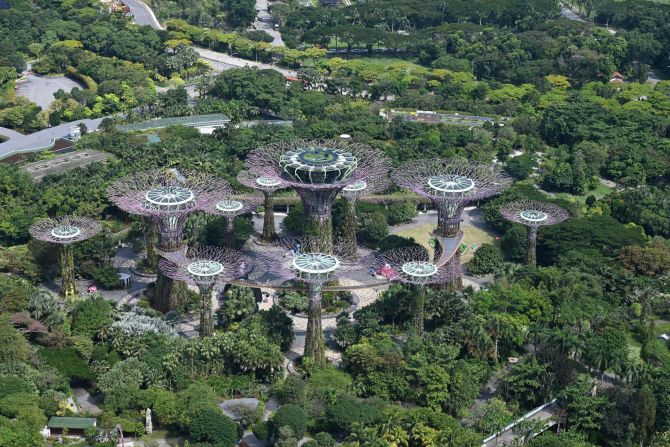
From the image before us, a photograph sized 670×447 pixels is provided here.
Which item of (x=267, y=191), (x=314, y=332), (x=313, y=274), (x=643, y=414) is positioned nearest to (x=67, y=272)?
(x=267, y=191)

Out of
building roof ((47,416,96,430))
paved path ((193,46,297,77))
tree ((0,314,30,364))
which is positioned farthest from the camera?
paved path ((193,46,297,77))

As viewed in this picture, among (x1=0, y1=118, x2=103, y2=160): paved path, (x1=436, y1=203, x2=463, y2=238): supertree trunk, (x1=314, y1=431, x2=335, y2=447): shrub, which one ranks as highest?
(x1=436, y1=203, x2=463, y2=238): supertree trunk

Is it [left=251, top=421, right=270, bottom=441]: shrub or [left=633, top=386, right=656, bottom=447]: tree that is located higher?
[left=633, top=386, right=656, bottom=447]: tree

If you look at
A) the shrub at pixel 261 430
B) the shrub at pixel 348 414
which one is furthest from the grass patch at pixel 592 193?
the shrub at pixel 261 430

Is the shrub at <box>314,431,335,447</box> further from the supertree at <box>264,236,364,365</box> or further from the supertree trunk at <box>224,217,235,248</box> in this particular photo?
the supertree trunk at <box>224,217,235,248</box>

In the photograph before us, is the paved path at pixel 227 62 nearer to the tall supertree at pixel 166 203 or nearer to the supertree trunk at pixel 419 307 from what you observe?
the tall supertree at pixel 166 203

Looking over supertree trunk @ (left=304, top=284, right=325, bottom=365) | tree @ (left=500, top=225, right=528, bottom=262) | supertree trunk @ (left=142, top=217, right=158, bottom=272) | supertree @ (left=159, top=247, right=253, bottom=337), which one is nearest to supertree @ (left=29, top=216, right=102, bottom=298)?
supertree trunk @ (left=142, top=217, right=158, bottom=272)

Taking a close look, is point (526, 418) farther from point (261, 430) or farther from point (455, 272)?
point (455, 272)
